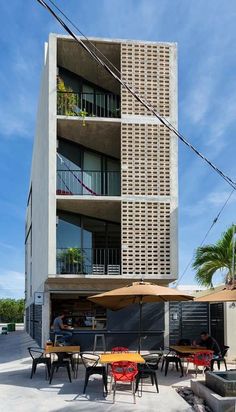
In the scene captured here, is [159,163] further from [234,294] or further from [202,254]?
[234,294]

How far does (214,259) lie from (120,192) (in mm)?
5237

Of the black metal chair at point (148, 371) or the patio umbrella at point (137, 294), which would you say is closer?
the black metal chair at point (148, 371)

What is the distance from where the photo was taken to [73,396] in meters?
11.1

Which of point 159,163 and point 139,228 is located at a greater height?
point 159,163

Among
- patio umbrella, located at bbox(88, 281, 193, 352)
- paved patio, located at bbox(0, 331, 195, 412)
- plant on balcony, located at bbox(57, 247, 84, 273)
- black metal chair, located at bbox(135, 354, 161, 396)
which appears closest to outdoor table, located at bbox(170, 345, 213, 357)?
paved patio, located at bbox(0, 331, 195, 412)

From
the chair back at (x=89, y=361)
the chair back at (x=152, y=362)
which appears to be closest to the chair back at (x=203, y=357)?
the chair back at (x=152, y=362)

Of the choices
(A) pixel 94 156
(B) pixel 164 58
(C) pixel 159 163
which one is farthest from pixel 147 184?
(B) pixel 164 58

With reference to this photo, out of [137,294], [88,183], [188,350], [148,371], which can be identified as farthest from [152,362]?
[88,183]

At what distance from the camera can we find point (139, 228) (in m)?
18.8

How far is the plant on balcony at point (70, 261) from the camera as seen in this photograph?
18703 mm

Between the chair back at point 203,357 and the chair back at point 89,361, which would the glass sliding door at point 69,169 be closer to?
the chair back at point 89,361

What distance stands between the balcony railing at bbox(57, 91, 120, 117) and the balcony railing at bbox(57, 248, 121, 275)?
16.9ft

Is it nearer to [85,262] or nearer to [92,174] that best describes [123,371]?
[85,262]

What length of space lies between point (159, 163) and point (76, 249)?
4414mm
